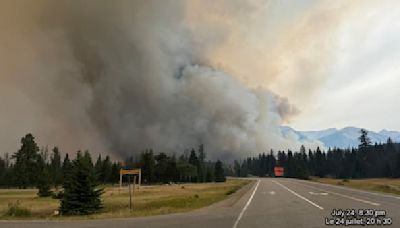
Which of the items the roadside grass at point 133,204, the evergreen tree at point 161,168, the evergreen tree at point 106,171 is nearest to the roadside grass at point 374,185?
the roadside grass at point 133,204

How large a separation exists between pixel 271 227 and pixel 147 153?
5653 inches

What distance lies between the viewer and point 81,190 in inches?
1446

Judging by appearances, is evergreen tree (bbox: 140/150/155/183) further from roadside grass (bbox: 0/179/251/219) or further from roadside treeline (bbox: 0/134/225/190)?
roadside grass (bbox: 0/179/251/219)

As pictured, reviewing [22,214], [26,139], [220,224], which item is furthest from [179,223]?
[26,139]

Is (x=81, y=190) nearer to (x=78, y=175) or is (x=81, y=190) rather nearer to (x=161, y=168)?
(x=78, y=175)

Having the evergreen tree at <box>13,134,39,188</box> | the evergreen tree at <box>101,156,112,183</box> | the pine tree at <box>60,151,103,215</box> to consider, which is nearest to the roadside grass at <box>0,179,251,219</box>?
the pine tree at <box>60,151,103,215</box>

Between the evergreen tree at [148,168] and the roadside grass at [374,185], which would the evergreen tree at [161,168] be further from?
the roadside grass at [374,185]

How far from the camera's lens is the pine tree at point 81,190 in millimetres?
35844

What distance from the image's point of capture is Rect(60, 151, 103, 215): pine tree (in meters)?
35.8

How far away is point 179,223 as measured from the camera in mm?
18188

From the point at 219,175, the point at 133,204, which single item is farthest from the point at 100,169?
the point at 133,204

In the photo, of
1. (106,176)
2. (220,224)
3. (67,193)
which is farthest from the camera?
(106,176)

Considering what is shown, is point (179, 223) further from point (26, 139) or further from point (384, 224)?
point (26, 139)

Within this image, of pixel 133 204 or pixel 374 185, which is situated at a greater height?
pixel 374 185
